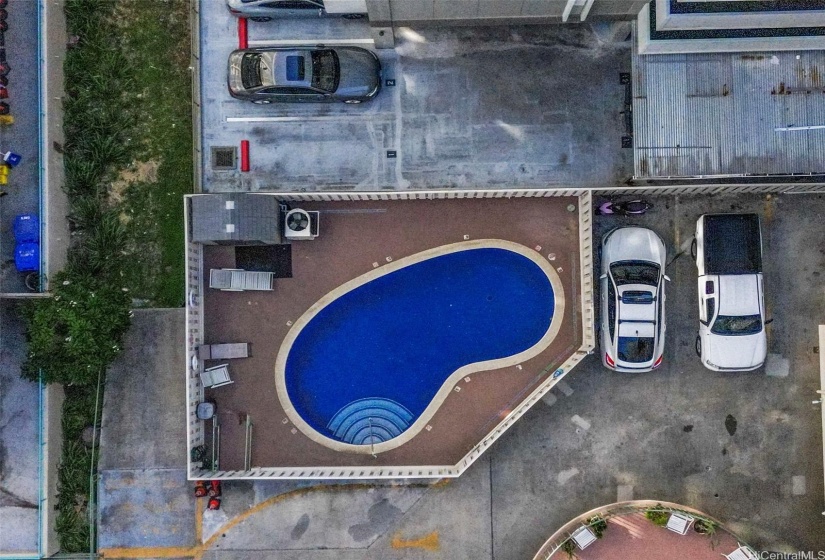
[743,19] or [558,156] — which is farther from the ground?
[743,19]

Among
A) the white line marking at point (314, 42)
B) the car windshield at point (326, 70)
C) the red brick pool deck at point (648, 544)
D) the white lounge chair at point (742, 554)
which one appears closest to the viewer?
the white lounge chair at point (742, 554)

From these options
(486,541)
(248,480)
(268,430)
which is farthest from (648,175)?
(248,480)

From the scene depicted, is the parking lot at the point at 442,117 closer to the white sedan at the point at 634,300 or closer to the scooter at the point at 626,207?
the scooter at the point at 626,207

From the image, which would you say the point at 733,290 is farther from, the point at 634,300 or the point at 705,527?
the point at 705,527

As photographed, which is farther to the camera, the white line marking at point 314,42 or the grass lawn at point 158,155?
the grass lawn at point 158,155

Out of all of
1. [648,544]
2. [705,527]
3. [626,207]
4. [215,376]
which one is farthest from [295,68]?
[705,527]

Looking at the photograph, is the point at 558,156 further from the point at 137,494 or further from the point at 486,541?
the point at 137,494

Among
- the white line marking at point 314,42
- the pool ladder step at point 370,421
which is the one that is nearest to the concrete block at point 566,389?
the pool ladder step at point 370,421
